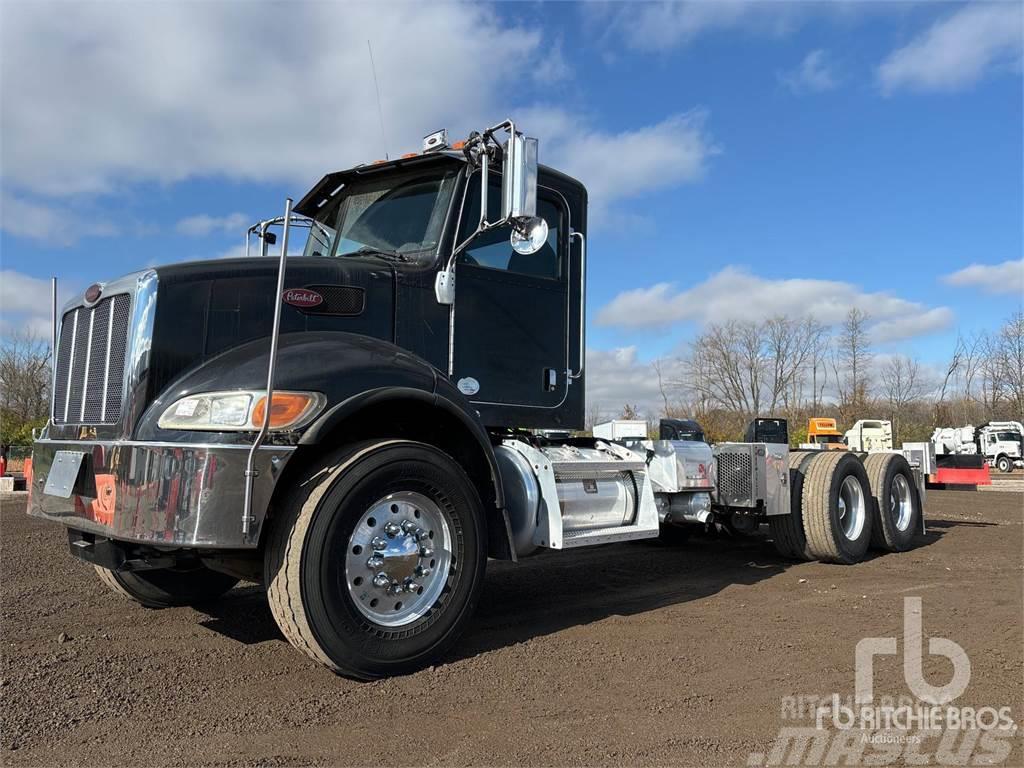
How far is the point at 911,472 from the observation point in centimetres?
903

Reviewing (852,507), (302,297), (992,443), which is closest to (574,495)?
(302,297)

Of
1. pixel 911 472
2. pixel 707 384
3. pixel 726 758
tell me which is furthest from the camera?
pixel 707 384

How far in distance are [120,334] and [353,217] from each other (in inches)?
73.2

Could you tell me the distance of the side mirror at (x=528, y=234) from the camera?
439 cm

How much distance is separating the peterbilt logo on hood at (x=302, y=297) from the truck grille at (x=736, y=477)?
401 cm

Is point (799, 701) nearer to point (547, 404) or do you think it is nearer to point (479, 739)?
point (479, 739)

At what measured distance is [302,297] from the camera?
13.8 feet

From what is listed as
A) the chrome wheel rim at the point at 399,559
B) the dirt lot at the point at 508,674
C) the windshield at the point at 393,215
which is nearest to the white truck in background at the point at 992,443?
the dirt lot at the point at 508,674

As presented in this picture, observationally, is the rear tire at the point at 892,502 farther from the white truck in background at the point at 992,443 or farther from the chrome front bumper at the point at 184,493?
the white truck in background at the point at 992,443

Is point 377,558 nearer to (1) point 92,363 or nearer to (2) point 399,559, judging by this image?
(2) point 399,559

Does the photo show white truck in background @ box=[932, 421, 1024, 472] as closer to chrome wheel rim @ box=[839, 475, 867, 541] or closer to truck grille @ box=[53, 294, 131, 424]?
chrome wheel rim @ box=[839, 475, 867, 541]

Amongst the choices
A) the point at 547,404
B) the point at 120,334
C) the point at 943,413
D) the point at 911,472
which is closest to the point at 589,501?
the point at 547,404

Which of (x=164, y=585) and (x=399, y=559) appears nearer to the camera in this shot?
(x=399, y=559)

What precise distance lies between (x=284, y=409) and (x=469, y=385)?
5.15 ft
